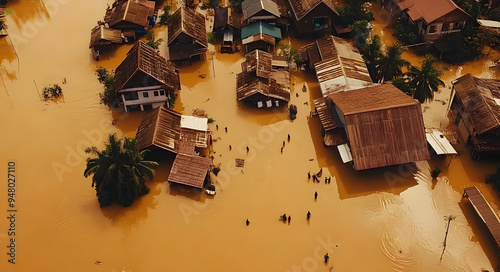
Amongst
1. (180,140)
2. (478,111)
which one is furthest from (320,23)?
(180,140)

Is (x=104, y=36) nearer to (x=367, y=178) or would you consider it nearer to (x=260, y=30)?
(x=260, y=30)

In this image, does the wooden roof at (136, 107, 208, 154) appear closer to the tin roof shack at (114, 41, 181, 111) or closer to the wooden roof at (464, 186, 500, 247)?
the tin roof shack at (114, 41, 181, 111)

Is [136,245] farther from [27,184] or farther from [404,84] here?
[404,84]

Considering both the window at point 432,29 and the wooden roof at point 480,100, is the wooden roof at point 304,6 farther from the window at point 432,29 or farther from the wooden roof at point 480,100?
the wooden roof at point 480,100

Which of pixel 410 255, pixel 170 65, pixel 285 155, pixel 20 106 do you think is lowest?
pixel 410 255

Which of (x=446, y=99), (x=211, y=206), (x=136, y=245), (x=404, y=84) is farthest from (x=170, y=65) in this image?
(x=446, y=99)

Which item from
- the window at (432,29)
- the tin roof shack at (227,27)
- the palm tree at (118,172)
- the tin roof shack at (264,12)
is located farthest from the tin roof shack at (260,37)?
the palm tree at (118,172)
